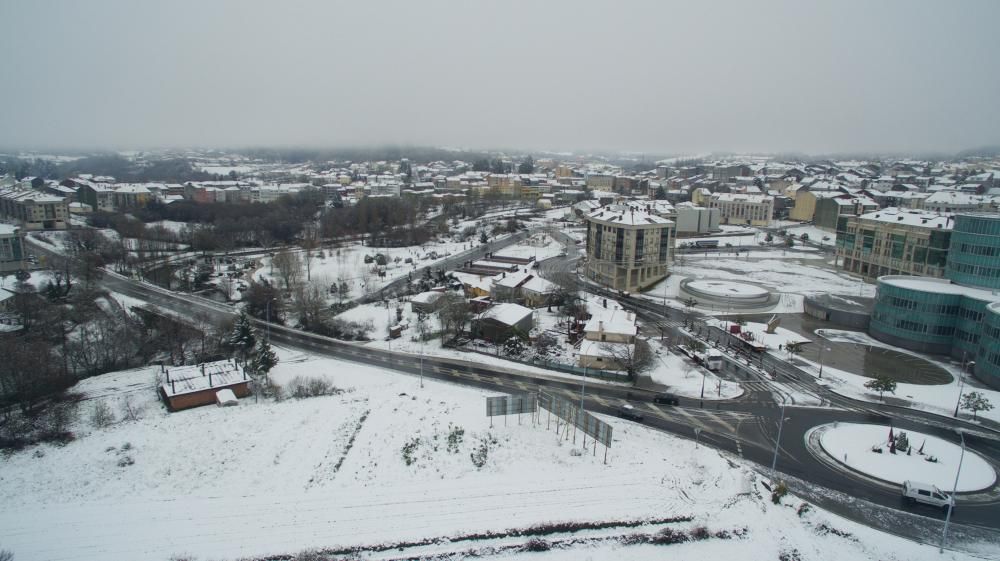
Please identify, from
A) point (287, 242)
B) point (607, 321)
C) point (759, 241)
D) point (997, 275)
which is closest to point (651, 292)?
point (607, 321)

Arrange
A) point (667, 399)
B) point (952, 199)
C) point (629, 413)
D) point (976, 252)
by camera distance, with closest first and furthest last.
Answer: point (629, 413) → point (667, 399) → point (976, 252) → point (952, 199)

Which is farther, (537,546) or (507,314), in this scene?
(507,314)

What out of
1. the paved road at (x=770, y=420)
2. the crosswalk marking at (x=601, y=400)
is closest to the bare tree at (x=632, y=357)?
the paved road at (x=770, y=420)

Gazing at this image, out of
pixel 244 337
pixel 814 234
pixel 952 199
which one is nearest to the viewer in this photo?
pixel 244 337

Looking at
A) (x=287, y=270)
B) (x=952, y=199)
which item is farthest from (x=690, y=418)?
(x=952, y=199)

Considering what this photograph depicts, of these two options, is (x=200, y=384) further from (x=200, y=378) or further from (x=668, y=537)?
(x=668, y=537)

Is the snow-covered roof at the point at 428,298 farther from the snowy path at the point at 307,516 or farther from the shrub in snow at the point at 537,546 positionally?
the shrub in snow at the point at 537,546

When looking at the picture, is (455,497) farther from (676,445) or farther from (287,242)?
(287,242)
